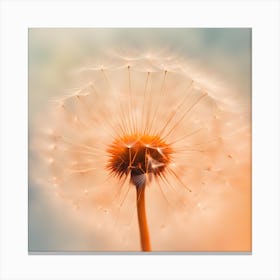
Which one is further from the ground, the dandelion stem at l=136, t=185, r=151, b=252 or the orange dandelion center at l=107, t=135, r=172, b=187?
the orange dandelion center at l=107, t=135, r=172, b=187

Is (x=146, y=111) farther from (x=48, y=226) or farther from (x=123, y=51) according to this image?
(x=48, y=226)

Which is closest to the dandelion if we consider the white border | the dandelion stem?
the dandelion stem

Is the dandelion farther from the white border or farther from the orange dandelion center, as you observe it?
the white border

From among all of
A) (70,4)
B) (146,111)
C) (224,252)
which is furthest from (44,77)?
(224,252)

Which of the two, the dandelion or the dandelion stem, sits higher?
the dandelion
